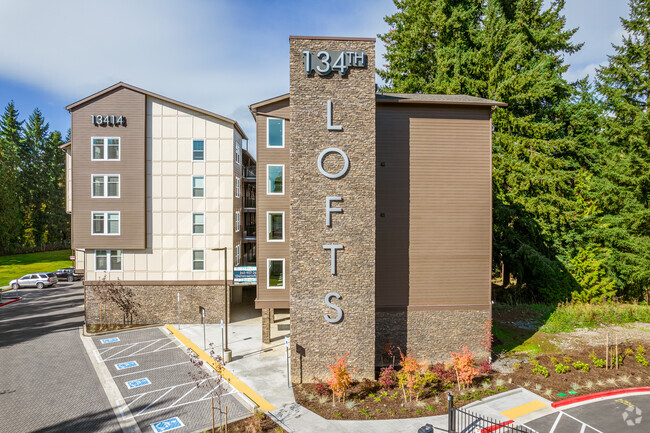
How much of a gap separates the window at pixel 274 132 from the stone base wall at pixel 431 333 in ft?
33.8

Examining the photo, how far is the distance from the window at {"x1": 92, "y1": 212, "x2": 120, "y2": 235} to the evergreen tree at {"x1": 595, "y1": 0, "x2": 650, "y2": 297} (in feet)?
112

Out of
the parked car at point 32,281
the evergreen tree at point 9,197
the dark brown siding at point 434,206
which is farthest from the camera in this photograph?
the evergreen tree at point 9,197

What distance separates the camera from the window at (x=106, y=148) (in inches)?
886

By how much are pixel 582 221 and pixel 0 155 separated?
7236 centimetres

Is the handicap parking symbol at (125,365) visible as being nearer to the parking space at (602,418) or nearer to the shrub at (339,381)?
the shrub at (339,381)

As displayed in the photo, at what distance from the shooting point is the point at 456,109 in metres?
16.2

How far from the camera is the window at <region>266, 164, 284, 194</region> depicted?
63.3 feet

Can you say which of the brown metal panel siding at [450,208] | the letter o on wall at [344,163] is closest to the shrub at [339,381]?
the brown metal panel siding at [450,208]

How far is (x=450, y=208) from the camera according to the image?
1628cm

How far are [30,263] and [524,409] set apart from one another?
61652mm

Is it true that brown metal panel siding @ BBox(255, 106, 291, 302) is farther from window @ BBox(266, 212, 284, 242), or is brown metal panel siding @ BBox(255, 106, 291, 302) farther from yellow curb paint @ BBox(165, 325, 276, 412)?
yellow curb paint @ BBox(165, 325, 276, 412)

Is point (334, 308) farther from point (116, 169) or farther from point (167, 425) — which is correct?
point (116, 169)

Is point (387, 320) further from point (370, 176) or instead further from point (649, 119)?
point (649, 119)

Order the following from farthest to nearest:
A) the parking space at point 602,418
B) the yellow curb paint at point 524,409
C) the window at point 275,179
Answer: the window at point 275,179 < the yellow curb paint at point 524,409 < the parking space at point 602,418
